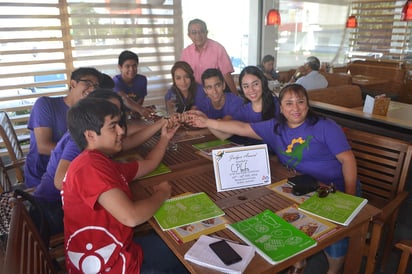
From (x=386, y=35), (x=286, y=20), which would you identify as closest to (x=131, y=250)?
(x=286, y=20)

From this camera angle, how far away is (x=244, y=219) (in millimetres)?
1305

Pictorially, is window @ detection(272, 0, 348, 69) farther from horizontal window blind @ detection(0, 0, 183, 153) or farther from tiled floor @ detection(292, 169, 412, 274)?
tiled floor @ detection(292, 169, 412, 274)

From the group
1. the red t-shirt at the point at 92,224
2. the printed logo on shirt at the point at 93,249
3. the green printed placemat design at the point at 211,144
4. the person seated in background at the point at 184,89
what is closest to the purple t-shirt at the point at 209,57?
the person seated in background at the point at 184,89

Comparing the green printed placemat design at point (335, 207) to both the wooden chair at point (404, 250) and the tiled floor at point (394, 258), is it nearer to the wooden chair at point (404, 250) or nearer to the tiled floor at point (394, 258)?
→ the wooden chair at point (404, 250)

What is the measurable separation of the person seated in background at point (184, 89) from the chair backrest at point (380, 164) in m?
1.49

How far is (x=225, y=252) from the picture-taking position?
1082mm

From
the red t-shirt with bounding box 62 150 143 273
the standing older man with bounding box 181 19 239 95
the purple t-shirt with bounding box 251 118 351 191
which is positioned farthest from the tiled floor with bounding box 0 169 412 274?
the standing older man with bounding box 181 19 239 95

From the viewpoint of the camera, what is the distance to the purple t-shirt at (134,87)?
3580mm

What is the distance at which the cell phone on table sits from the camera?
104 cm

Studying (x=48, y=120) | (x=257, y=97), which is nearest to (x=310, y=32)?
(x=257, y=97)

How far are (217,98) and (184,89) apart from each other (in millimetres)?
539

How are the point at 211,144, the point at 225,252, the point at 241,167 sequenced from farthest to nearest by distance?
the point at 211,144 → the point at 241,167 → the point at 225,252

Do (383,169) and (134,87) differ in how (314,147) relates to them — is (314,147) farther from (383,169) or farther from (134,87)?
(134,87)

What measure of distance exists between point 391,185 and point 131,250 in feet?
5.52
